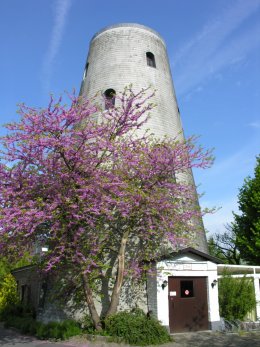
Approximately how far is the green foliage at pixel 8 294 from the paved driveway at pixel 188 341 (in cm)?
664

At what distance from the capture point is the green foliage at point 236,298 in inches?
601

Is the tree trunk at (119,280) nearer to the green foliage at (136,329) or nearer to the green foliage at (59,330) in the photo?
the green foliage at (136,329)

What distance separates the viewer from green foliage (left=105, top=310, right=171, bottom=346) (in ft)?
38.1

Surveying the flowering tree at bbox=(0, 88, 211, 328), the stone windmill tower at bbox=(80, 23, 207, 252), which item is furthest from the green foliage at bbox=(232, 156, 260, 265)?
the flowering tree at bbox=(0, 88, 211, 328)

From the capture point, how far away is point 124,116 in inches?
504

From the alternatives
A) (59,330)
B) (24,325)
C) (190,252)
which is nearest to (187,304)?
(190,252)

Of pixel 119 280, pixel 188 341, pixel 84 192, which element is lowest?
pixel 188 341

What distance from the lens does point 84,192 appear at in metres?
10.6

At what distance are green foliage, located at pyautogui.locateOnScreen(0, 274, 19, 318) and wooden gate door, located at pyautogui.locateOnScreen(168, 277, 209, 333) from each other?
10.3 m

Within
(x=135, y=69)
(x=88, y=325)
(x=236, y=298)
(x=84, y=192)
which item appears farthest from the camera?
(x=135, y=69)

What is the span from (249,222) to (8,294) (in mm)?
15362

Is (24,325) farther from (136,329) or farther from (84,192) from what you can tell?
(84,192)

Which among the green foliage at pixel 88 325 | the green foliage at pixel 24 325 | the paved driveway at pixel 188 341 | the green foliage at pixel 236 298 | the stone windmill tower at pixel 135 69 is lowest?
the paved driveway at pixel 188 341

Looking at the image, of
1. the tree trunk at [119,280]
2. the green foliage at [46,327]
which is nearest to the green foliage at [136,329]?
the tree trunk at [119,280]
